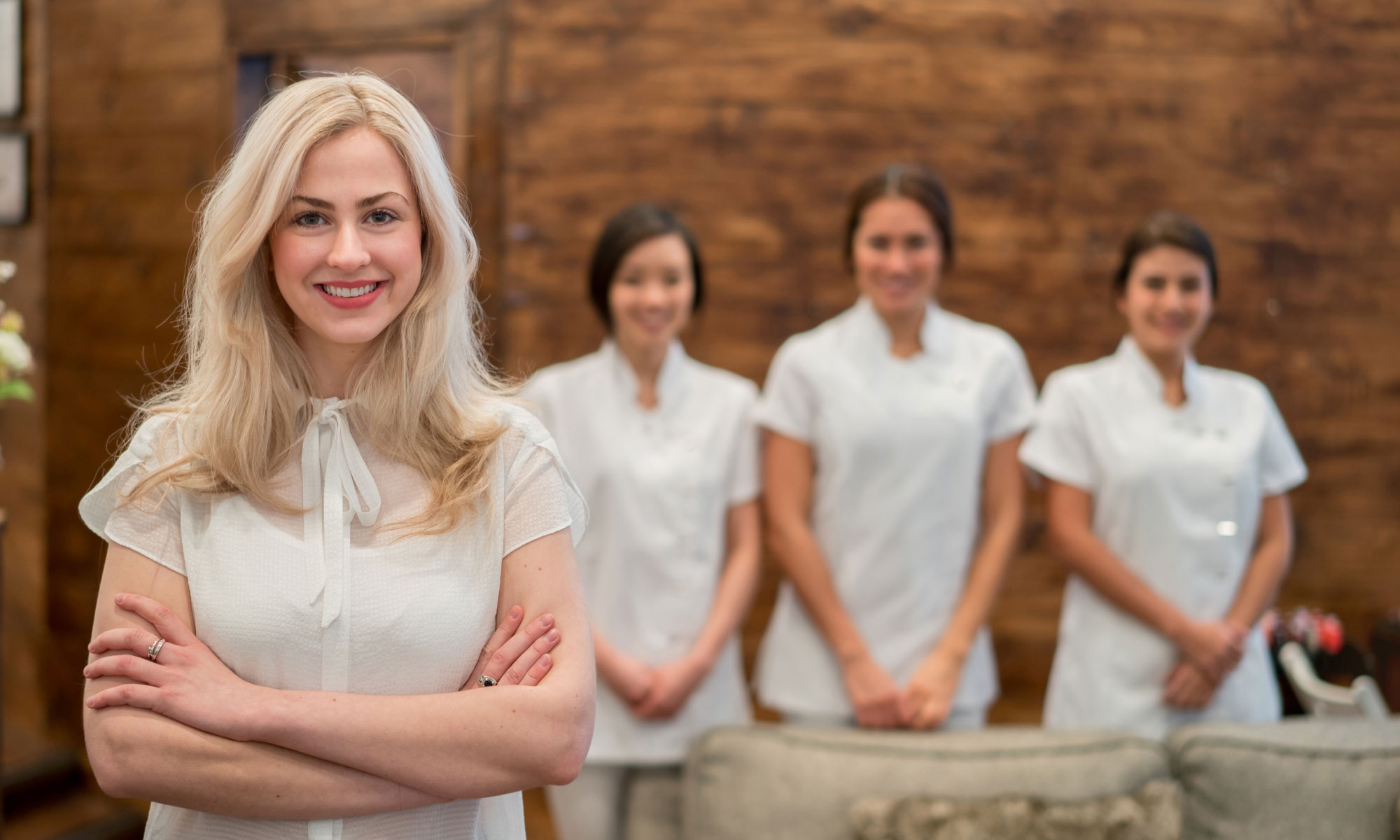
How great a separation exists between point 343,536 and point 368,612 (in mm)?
89

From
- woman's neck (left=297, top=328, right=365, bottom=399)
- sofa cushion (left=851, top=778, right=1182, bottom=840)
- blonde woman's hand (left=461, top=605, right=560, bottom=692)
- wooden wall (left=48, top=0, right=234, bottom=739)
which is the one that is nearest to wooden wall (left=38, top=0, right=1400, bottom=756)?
wooden wall (left=48, top=0, right=234, bottom=739)

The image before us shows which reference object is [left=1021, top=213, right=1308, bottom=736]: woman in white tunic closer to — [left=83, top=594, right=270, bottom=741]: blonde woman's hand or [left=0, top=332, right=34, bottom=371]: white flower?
[left=83, top=594, right=270, bottom=741]: blonde woman's hand

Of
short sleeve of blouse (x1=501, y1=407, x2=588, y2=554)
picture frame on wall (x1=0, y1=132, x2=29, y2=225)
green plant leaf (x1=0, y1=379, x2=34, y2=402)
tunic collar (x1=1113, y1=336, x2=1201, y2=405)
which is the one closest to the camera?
short sleeve of blouse (x1=501, y1=407, x2=588, y2=554)

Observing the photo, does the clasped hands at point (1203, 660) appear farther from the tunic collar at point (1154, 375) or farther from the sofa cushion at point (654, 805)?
the sofa cushion at point (654, 805)

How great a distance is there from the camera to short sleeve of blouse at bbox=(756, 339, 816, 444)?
2.48 metres

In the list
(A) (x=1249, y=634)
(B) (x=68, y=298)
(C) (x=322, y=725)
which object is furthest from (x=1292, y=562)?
(B) (x=68, y=298)

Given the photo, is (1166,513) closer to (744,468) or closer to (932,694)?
(932,694)

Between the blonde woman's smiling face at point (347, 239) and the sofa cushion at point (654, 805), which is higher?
the blonde woman's smiling face at point (347, 239)

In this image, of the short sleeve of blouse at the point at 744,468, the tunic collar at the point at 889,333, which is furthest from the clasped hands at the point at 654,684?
the tunic collar at the point at 889,333

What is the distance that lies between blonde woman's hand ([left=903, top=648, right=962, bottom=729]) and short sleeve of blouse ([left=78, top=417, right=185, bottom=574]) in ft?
5.01

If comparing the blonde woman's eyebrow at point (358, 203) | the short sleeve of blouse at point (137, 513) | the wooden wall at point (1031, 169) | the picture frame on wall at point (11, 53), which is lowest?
the short sleeve of blouse at point (137, 513)

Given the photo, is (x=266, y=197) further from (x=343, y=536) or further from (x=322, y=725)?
(x=322, y=725)

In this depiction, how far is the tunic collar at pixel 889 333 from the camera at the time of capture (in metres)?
2.48

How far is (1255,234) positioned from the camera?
11.6 feet
